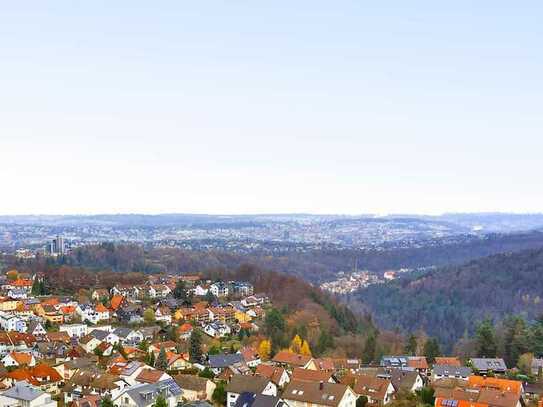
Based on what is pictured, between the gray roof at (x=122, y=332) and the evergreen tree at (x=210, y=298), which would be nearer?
the gray roof at (x=122, y=332)

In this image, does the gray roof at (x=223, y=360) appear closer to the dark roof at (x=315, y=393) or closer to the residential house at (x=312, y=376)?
the residential house at (x=312, y=376)

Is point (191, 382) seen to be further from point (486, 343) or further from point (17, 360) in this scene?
point (486, 343)

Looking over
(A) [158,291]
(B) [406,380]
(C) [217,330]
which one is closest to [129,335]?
(C) [217,330]

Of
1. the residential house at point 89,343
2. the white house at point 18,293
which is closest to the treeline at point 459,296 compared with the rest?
the white house at point 18,293

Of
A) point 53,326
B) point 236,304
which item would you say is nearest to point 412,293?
point 236,304

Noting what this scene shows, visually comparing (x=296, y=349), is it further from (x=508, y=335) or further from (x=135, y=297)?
(x=135, y=297)

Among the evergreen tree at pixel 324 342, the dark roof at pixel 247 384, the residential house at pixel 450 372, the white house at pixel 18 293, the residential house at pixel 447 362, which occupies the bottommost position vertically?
the evergreen tree at pixel 324 342

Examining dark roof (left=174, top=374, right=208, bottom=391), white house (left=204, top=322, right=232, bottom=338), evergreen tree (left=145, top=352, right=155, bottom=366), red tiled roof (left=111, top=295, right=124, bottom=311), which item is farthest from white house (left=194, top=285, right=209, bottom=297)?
dark roof (left=174, top=374, right=208, bottom=391)

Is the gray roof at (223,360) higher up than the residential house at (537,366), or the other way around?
the gray roof at (223,360)
